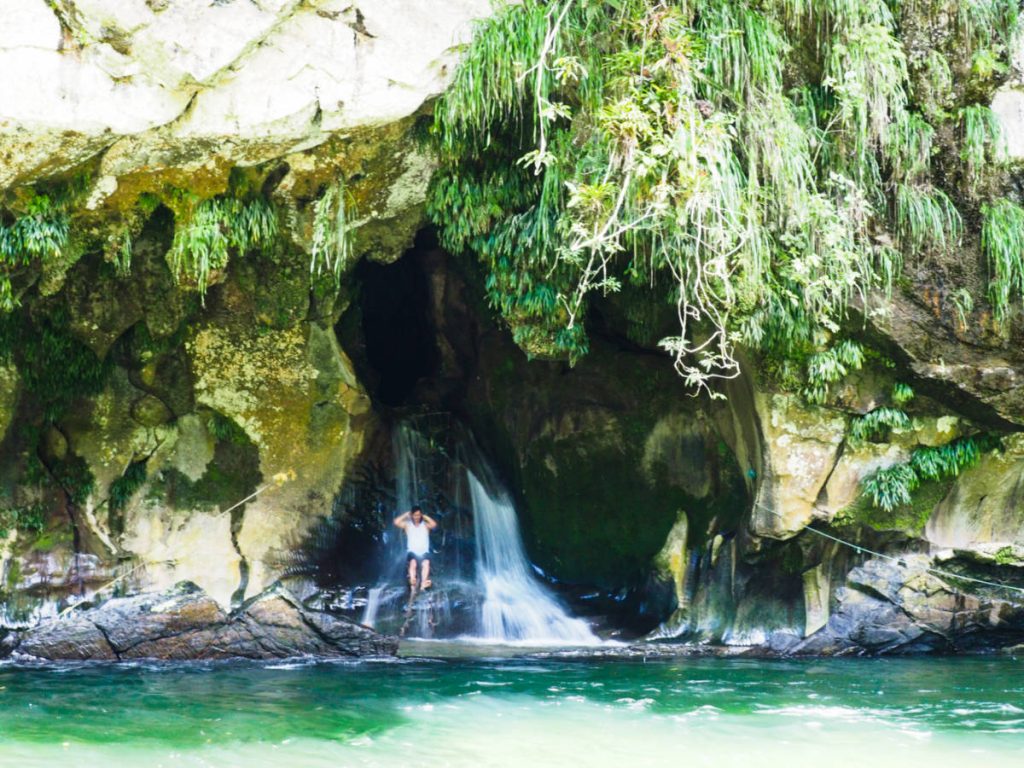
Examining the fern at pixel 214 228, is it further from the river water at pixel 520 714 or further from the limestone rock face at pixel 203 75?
the river water at pixel 520 714

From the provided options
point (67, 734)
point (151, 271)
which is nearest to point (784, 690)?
point (67, 734)

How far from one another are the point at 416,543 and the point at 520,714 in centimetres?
433

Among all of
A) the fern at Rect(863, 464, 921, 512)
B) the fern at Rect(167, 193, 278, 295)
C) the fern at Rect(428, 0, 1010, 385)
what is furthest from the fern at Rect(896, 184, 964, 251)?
the fern at Rect(167, 193, 278, 295)

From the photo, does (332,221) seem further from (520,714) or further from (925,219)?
(925,219)

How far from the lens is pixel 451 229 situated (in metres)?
9.44

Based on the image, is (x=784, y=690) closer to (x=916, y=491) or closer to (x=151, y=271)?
(x=916, y=491)

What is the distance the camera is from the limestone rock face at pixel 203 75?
7.61 m

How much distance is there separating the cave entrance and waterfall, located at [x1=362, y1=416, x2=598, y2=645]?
0.94 meters

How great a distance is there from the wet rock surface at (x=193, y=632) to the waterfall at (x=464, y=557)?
147 cm

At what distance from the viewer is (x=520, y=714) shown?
7773 millimetres

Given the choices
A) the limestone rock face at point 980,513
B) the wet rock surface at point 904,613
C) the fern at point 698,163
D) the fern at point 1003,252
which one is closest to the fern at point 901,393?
the fern at point 698,163

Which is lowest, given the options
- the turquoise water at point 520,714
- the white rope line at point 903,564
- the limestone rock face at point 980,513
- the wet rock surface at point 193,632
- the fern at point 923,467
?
the turquoise water at point 520,714

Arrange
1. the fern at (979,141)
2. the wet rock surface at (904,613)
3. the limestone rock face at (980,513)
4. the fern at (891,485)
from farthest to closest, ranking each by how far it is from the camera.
Result: the limestone rock face at (980,513) → the wet rock surface at (904,613) → the fern at (891,485) → the fern at (979,141)

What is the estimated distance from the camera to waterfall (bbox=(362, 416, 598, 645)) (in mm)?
11781
